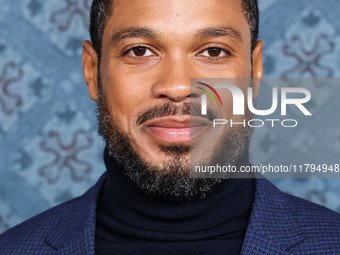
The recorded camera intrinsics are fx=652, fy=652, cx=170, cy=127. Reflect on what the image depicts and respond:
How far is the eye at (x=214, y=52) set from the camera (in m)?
2.09

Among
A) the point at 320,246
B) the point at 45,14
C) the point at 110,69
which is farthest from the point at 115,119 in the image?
the point at 45,14

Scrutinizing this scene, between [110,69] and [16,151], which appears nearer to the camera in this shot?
[110,69]

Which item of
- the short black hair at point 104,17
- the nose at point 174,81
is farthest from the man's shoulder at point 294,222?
the short black hair at point 104,17

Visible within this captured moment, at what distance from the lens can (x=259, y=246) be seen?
201cm

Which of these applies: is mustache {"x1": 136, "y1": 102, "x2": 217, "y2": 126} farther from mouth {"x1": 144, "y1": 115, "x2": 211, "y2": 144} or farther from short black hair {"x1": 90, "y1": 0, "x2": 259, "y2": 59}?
short black hair {"x1": 90, "y1": 0, "x2": 259, "y2": 59}

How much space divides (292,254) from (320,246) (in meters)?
0.10

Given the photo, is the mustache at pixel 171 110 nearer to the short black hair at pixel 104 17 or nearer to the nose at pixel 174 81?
the nose at pixel 174 81

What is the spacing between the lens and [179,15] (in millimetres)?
2043

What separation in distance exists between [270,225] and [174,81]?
0.56 metres

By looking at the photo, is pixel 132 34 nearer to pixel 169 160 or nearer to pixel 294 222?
pixel 169 160

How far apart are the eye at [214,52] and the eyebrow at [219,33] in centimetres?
5

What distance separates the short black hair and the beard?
28cm

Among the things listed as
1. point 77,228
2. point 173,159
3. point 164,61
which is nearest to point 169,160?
point 173,159

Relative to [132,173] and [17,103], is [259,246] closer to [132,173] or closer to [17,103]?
[132,173]
